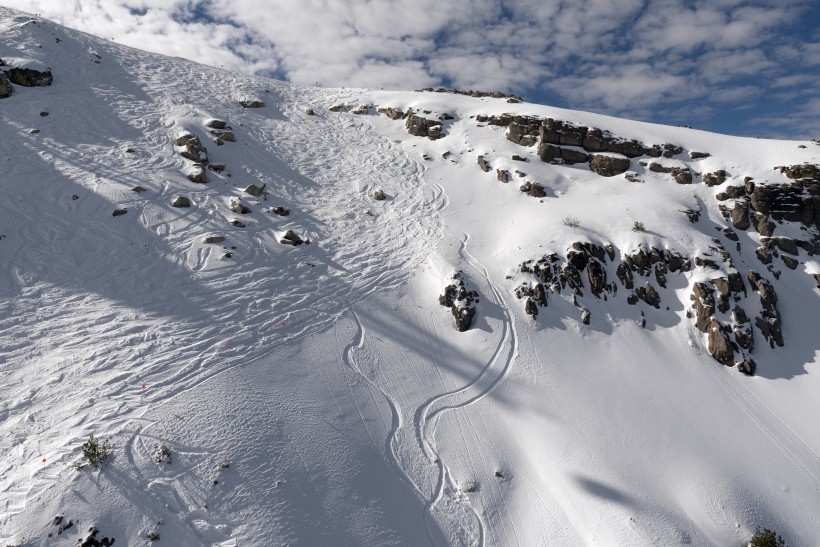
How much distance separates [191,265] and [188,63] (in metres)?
19.2

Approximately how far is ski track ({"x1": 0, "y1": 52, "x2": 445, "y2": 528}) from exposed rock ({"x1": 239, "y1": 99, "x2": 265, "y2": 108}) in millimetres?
2587

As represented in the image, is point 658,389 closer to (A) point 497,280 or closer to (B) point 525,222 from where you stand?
(A) point 497,280

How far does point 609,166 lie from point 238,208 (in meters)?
16.0

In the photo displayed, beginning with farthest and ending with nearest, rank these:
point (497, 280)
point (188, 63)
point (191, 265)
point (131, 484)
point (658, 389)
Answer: point (188, 63), point (497, 280), point (191, 265), point (658, 389), point (131, 484)

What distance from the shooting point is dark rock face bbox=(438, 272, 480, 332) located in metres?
11.7

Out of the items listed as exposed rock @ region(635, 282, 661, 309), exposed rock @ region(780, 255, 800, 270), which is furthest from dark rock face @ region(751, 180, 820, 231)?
exposed rock @ region(635, 282, 661, 309)

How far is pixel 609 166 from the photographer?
18.0 meters

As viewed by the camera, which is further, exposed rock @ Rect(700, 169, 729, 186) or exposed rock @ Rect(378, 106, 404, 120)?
exposed rock @ Rect(378, 106, 404, 120)

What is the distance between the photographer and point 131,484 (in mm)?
6684

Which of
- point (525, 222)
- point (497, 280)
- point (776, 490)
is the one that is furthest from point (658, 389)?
point (525, 222)

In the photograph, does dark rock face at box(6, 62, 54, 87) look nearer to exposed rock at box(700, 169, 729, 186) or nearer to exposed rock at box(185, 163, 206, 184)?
exposed rock at box(185, 163, 206, 184)

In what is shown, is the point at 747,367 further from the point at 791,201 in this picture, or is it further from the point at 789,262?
the point at 791,201

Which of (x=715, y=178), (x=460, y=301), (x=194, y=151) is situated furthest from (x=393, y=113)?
(x=715, y=178)

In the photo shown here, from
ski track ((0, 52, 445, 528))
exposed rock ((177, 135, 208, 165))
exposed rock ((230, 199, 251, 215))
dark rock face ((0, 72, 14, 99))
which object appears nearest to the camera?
ski track ((0, 52, 445, 528))
